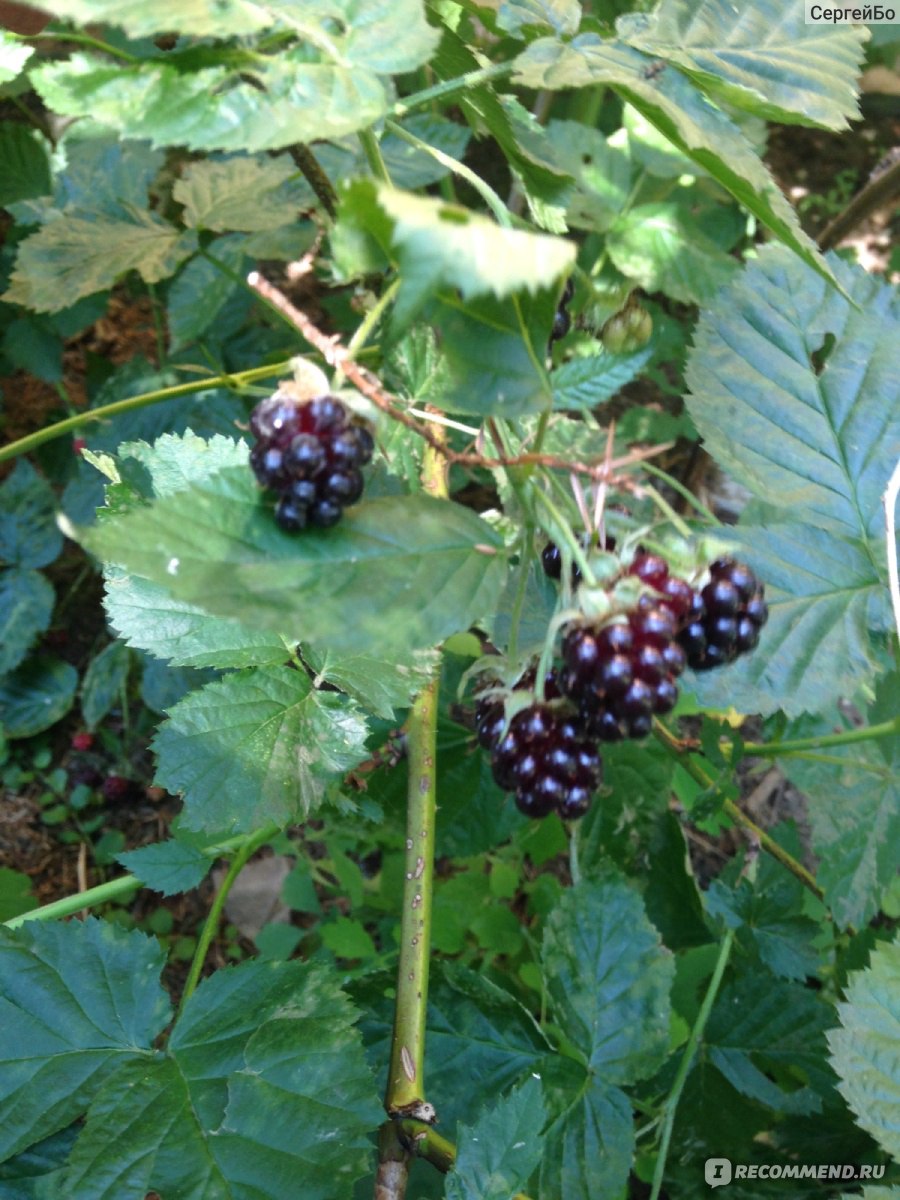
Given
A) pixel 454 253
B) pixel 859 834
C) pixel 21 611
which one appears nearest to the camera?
pixel 454 253

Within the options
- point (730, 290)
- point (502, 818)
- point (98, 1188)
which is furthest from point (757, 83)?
point (98, 1188)

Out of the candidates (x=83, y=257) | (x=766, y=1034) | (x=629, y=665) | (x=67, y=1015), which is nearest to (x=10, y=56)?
(x=83, y=257)

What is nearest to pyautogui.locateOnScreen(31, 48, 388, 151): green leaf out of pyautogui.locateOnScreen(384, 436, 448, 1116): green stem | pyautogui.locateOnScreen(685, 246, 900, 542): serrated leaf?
pyautogui.locateOnScreen(384, 436, 448, 1116): green stem

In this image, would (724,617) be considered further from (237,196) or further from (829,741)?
(237,196)

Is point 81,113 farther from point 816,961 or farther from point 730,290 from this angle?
Answer: point 816,961

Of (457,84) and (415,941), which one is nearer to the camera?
(457,84)

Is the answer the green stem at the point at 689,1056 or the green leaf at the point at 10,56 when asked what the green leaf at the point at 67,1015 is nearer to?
the green stem at the point at 689,1056

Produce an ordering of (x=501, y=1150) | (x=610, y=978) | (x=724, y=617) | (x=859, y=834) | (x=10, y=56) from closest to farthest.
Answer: (x=724, y=617) → (x=501, y=1150) → (x=10, y=56) → (x=610, y=978) → (x=859, y=834)
